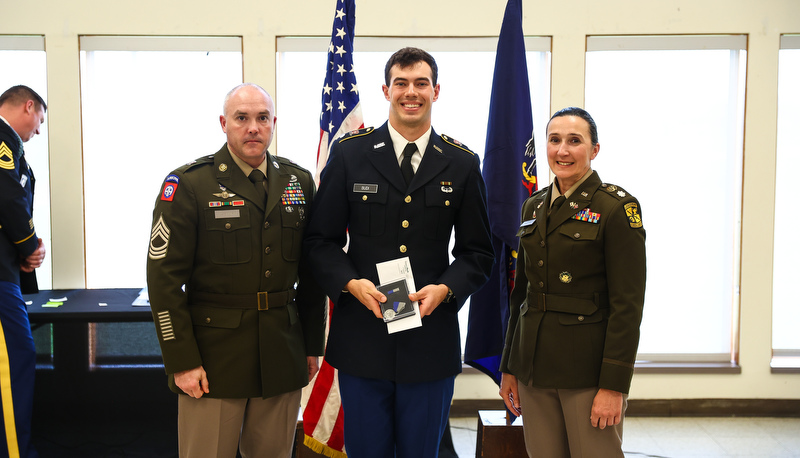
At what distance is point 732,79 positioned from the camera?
3768mm

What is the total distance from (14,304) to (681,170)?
405 cm

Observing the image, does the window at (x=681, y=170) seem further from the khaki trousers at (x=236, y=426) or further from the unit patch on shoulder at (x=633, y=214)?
the khaki trousers at (x=236, y=426)

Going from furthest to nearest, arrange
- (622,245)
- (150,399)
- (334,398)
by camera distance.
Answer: (150,399) < (334,398) < (622,245)

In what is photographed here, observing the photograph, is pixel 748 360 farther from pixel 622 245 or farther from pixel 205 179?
pixel 205 179

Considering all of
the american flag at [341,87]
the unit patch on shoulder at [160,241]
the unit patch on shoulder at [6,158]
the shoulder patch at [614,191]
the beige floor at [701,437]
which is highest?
the american flag at [341,87]

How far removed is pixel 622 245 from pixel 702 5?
2.76 metres

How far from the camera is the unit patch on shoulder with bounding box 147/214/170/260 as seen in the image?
1.71m

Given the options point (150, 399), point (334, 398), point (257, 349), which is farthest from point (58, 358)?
point (257, 349)

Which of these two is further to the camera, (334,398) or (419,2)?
(419,2)

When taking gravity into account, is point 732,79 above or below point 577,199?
above

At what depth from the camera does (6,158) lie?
2.76 metres

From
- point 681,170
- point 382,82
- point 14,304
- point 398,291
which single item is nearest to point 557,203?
point 398,291

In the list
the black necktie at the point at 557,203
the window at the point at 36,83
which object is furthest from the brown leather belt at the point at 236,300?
the window at the point at 36,83

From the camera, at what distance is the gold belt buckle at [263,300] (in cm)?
181
